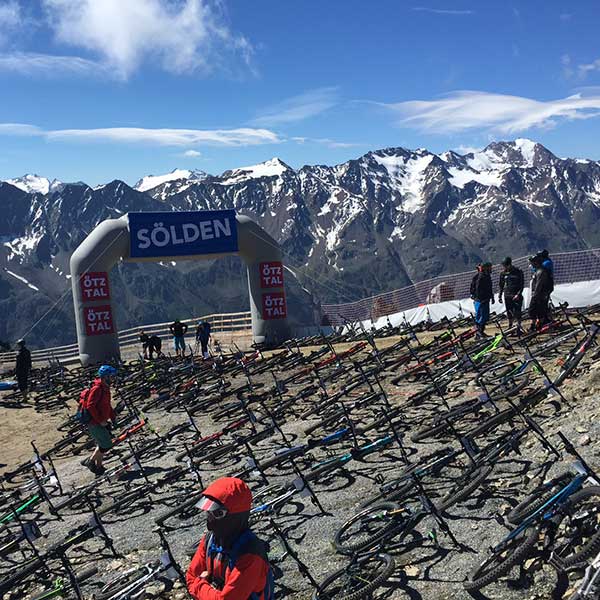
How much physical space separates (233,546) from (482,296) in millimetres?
14332

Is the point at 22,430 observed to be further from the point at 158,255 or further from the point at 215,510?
the point at 215,510

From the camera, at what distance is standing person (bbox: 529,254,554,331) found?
16.1 meters

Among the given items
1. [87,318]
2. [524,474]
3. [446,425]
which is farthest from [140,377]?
[524,474]

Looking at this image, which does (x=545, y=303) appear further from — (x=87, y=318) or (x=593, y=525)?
(x=87, y=318)

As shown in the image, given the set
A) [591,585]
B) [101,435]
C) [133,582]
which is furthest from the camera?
[101,435]

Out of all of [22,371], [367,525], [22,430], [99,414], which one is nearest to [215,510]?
[367,525]

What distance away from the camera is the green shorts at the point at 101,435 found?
42.9ft

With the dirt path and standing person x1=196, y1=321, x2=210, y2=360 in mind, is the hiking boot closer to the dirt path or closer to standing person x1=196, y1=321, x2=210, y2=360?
the dirt path

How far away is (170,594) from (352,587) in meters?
2.45

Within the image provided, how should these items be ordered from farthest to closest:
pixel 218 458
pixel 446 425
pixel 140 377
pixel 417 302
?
pixel 417 302
pixel 140 377
pixel 218 458
pixel 446 425

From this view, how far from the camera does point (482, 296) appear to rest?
17484mm

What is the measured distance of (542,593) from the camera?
5.69 metres

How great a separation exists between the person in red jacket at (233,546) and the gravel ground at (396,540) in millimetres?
2677

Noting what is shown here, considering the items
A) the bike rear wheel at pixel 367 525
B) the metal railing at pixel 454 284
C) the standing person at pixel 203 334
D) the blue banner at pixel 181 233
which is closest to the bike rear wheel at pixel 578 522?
the bike rear wheel at pixel 367 525
